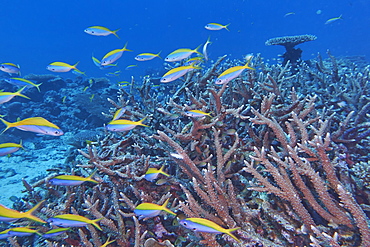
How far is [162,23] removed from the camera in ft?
347

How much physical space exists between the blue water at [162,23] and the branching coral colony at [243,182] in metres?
81.9

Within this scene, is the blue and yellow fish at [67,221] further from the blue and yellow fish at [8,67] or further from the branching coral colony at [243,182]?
the blue and yellow fish at [8,67]

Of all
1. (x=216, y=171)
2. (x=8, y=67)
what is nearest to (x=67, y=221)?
(x=216, y=171)

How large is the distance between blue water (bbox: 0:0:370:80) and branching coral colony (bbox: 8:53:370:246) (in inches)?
3224

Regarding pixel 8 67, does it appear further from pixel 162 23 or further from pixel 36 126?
pixel 162 23

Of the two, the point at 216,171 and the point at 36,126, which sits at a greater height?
the point at 36,126

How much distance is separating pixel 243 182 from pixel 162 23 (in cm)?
Answer: 11689

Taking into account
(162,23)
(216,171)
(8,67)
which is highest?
(162,23)

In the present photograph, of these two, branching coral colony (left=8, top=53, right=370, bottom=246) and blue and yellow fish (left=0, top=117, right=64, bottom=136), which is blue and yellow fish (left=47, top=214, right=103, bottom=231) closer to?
branching coral colony (left=8, top=53, right=370, bottom=246)

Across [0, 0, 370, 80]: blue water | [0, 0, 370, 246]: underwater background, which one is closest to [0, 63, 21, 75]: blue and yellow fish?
[0, 0, 370, 246]: underwater background

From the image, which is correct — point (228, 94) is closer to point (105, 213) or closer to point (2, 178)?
point (105, 213)

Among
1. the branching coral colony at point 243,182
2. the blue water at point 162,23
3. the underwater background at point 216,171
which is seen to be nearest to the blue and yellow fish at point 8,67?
the underwater background at point 216,171

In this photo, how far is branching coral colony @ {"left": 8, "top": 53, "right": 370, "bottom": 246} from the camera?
1.95 m

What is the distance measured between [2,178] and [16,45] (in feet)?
392
